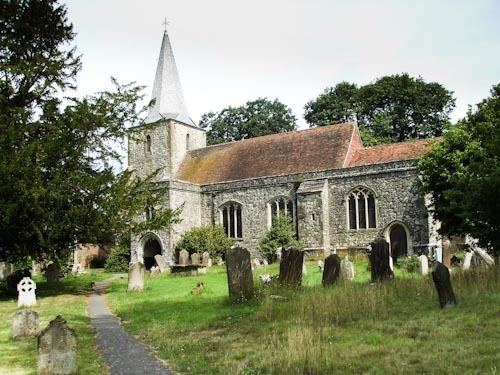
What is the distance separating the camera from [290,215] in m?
29.3

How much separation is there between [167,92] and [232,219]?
1165 centimetres

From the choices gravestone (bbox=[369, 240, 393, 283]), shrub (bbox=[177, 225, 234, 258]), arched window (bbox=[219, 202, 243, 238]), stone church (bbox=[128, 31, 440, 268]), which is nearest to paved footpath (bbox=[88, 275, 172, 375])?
gravestone (bbox=[369, 240, 393, 283])

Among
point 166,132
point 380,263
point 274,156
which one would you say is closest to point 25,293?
point 380,263

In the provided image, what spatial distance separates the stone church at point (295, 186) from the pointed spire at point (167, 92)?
14 cm

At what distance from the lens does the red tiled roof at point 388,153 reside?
2777 centimetres

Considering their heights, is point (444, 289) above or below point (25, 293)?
above

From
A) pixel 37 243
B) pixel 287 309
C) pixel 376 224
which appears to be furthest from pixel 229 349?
pixel 376 224

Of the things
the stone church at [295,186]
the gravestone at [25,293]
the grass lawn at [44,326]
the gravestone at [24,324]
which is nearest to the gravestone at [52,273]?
the grass lawn at [44,326]

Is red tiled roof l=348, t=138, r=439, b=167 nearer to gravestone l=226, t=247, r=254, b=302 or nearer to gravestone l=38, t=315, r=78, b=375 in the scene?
gravestone l=226, t=247, r=254, b=302

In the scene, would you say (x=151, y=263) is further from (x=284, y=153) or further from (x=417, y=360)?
(x=417, y=360)

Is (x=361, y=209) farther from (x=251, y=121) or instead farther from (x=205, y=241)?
(x=251, y=121)

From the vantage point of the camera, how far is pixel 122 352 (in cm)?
796

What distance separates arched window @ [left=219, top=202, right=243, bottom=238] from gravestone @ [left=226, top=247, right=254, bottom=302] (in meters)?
19.1

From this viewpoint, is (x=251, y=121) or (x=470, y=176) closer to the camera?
(x=470, y=176)
